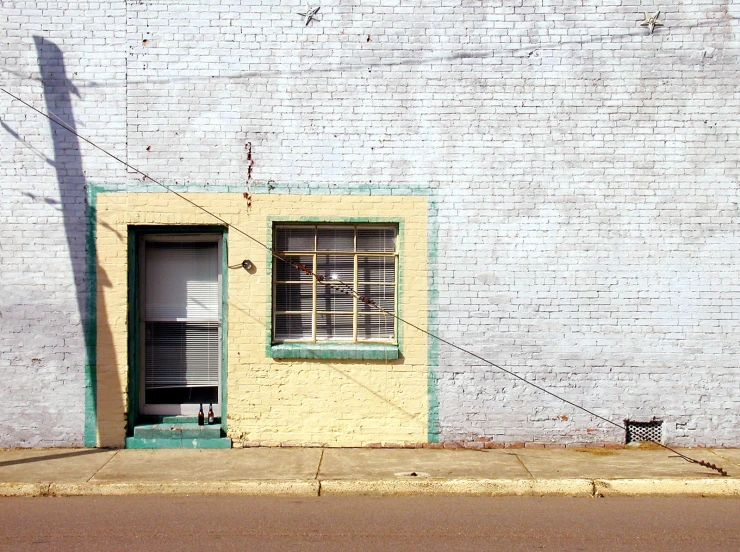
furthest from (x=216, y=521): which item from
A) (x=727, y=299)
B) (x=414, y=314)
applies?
(x=727, y=299)

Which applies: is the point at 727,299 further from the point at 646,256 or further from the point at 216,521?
the point at 216,521

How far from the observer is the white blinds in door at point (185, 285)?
863cm

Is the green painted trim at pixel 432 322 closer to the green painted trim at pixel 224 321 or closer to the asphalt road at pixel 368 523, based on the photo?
the asphalt road at pixel 368 523

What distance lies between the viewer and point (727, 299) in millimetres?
8367

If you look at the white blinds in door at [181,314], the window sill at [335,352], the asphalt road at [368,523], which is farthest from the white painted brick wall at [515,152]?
the asphalt road at [368,523]

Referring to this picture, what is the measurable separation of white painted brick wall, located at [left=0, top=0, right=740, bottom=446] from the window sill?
2.13 feet

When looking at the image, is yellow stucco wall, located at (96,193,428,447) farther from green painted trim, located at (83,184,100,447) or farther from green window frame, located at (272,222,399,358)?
green window frame, located at (272,222,399,358)

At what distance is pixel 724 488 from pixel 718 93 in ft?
13.9

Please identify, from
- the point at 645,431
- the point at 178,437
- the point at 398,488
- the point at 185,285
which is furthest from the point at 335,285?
the point at 645,431

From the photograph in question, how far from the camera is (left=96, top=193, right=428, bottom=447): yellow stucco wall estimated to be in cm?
838

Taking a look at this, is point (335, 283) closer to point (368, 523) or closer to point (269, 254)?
point (269, 254)

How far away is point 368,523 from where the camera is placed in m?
6.11

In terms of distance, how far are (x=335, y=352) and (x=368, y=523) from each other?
2.56 m

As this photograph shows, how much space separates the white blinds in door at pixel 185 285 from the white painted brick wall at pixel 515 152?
81 cm
